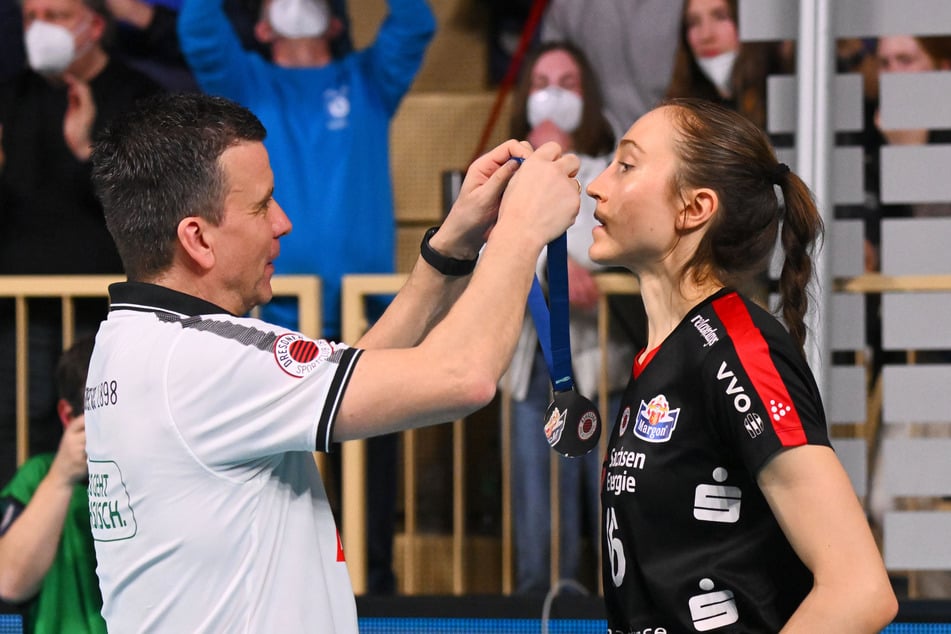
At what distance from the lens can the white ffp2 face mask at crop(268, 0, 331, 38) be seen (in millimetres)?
3770

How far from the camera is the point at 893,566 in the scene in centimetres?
301

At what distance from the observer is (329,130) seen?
12.0 feet

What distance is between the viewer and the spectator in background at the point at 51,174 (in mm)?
3498

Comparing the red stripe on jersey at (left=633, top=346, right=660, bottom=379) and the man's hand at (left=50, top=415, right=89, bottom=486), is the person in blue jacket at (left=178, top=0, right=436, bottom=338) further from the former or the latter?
the red stripe on jersey at (left=633, top=346, right=660, bottom=379)

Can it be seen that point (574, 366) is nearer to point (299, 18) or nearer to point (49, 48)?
point (299, 18)

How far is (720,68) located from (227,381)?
2.24m

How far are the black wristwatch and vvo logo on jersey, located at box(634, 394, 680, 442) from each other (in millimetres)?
439

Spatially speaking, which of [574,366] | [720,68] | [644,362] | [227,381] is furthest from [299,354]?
[720,68]

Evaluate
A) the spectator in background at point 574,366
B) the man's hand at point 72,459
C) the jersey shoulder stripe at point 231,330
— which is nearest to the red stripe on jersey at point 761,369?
the jersey shoulder stripe at point 231,330

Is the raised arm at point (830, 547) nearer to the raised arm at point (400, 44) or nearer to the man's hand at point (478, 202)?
the man's hand at point (478, 202)

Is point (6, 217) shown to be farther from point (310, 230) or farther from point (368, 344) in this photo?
point (368, 344)

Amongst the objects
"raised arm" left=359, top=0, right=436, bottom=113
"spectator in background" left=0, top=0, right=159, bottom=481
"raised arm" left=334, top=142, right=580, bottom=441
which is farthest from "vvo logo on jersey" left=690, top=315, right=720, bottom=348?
"spectator in background" left=0, top=0, right=159, bottom=481

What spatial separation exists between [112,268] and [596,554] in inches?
66.5

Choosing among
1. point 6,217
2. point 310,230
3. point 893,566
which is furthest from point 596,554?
point 6,217
